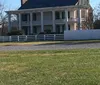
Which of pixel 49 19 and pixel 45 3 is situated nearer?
pixel 49 19

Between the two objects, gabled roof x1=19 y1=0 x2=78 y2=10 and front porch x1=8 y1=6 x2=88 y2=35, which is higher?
gabled roof x1=19 y1=0 x2=78 y2=10

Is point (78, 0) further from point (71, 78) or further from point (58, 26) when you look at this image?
point (71, 78)

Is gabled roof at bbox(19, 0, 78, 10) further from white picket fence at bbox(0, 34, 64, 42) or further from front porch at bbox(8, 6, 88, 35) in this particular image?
white picket fence at bbox(0, 34, 64, 42)

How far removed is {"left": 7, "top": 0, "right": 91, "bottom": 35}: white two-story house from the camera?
2783 inches

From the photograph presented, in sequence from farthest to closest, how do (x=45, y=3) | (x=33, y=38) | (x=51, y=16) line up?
1. (x=45, y=3)
2. (x=51, y=16)
3. (x=33, y=38)

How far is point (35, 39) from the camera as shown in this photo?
195 feet

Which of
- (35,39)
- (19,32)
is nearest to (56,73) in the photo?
(35,39)

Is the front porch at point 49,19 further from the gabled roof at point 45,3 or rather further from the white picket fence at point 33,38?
the white picket fence at point 33,38

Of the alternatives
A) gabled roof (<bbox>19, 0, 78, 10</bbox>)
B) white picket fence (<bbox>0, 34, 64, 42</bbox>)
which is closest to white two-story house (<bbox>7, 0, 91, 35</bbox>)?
gabled roof (<bbox>19, 0, 78, 10</bbox>)

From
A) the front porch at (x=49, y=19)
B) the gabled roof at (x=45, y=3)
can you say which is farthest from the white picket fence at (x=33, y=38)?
the gabled roof at (x=45, y=3)

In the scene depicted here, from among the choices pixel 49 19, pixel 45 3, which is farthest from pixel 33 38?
pixel 45 3

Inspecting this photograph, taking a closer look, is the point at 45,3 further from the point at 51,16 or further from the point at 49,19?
the point at 49,19

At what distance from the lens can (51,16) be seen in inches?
2918

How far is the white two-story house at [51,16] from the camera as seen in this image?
70.7 meters
